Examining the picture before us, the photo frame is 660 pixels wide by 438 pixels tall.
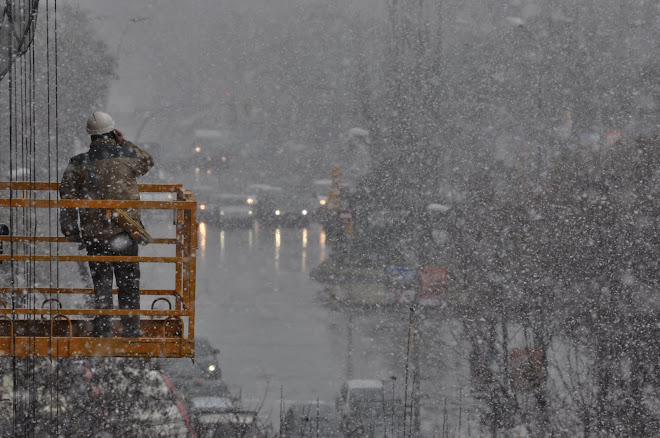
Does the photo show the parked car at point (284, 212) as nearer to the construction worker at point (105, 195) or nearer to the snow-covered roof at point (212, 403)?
the snow-covered roof at point (212, 403)

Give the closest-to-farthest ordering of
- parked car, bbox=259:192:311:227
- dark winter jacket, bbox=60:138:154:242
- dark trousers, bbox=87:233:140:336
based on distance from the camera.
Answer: dark winter jacket, bbox=60:138:154:242 < dark trousers, bbox=87:233:140:336 < parked car, bbox=259:192:311:227

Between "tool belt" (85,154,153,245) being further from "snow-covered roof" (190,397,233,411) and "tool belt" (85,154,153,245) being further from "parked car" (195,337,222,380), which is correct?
"parked car" (195,337,222,380)

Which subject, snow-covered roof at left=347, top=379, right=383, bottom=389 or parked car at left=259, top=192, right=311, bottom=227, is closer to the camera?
snow-covered roof at left=347, top=379, right=383, bottom=389

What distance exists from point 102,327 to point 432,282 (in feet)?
58.7

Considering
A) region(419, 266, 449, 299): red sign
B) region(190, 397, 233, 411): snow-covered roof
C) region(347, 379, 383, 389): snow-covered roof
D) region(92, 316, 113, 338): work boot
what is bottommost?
region(190, 397, 233, 411): snow-covered roof

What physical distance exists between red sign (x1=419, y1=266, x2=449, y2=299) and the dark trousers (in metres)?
17.7

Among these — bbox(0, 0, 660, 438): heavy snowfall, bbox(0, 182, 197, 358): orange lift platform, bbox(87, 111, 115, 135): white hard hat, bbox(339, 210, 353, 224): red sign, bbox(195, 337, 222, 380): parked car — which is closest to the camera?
bbox(0, 182, 197, 358): orange lift platform

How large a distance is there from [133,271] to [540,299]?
41.3ft

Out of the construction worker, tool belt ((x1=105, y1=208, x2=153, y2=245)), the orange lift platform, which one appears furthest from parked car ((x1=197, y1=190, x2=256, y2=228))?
tool belt ((x1=105, y1=208, x2=153, y2=245))

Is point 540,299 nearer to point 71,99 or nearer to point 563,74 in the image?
point 563,74

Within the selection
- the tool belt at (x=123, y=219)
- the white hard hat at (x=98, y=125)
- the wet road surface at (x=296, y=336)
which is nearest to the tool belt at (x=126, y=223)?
the tool belt at (x=123, y=219)

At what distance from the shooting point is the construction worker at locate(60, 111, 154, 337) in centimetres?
559

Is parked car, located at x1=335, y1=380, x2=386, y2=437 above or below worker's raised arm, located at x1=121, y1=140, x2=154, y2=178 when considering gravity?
below

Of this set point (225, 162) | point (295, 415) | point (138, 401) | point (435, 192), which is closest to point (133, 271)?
point (138, 401)
